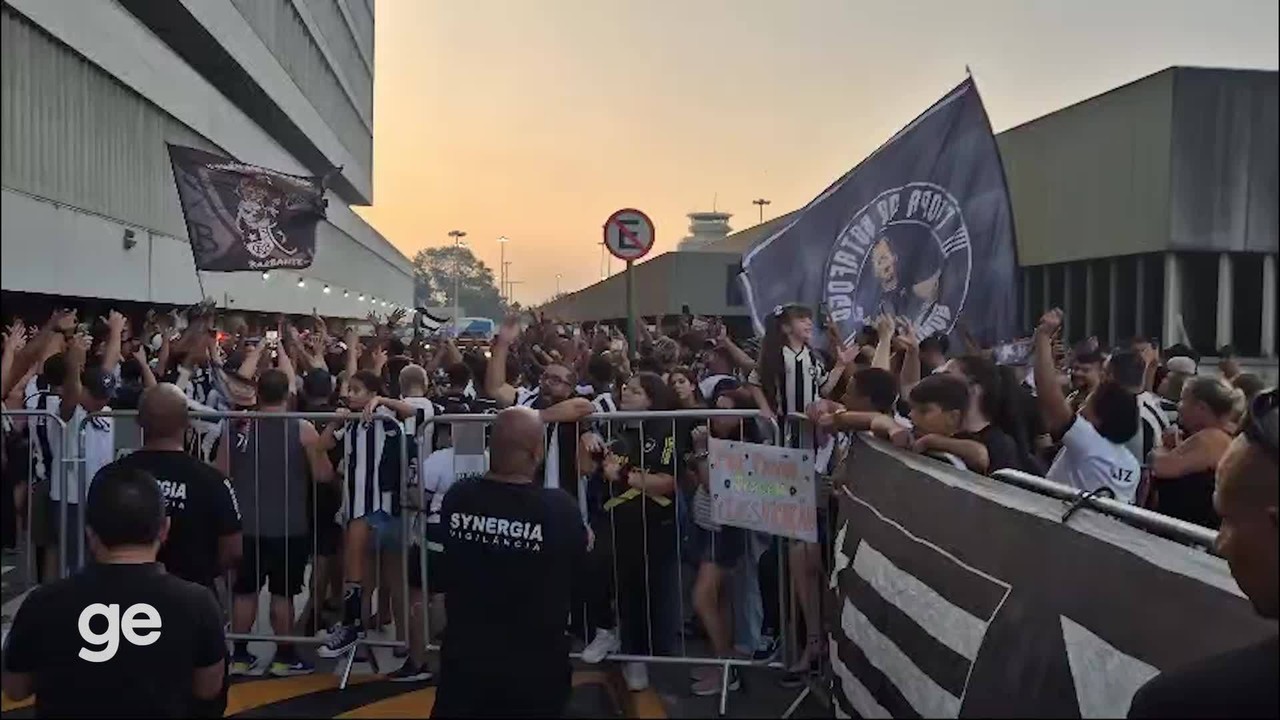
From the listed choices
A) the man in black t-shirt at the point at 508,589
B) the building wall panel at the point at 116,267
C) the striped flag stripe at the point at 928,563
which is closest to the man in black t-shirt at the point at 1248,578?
the striped flag stripe at the point at 928,563

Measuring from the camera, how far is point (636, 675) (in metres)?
6.39

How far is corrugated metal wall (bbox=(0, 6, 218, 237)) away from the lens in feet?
46.9

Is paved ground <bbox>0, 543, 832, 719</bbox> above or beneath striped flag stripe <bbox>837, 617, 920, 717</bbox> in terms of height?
beneath

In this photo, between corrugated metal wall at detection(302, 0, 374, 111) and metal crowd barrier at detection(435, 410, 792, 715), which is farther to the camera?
corrugated metal wall at detection(302, 0, 374, 111)

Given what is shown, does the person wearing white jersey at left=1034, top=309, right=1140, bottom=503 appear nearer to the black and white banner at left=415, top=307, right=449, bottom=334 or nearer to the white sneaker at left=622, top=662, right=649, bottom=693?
the white sneaker at left=622, top=662, right=649, bottom=693

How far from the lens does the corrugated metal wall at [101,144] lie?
46.9 ft

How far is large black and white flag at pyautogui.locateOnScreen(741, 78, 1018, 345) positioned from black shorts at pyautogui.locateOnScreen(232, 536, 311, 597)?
3.50 meters

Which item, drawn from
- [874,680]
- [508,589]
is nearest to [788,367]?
[874,680]

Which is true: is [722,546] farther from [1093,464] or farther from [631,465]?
[1093,464]

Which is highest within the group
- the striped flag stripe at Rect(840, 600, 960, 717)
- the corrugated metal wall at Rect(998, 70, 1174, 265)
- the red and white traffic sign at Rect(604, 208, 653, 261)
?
the red and white traffic sign at Rect(604, 208, 653, 261)

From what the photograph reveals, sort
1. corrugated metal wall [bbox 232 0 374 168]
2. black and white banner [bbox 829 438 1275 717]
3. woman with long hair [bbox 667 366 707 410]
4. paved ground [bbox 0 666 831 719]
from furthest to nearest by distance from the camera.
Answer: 1. corrugated metal wall [bbox 232 0 374 168]
2. woman with long hair [bbox 667 366 707 410]
3. paved ground [bbox 0 666 831 719]
4. black and white banner [bbox 829 438 1275 717]

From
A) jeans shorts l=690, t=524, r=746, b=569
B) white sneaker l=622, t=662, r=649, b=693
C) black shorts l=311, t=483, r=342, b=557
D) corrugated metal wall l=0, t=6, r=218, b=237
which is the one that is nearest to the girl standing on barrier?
jeans shorts l=690, t=524, r=746, b=569

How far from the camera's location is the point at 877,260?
6629 mm

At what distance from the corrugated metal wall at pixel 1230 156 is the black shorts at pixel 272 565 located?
5830 millimetres
